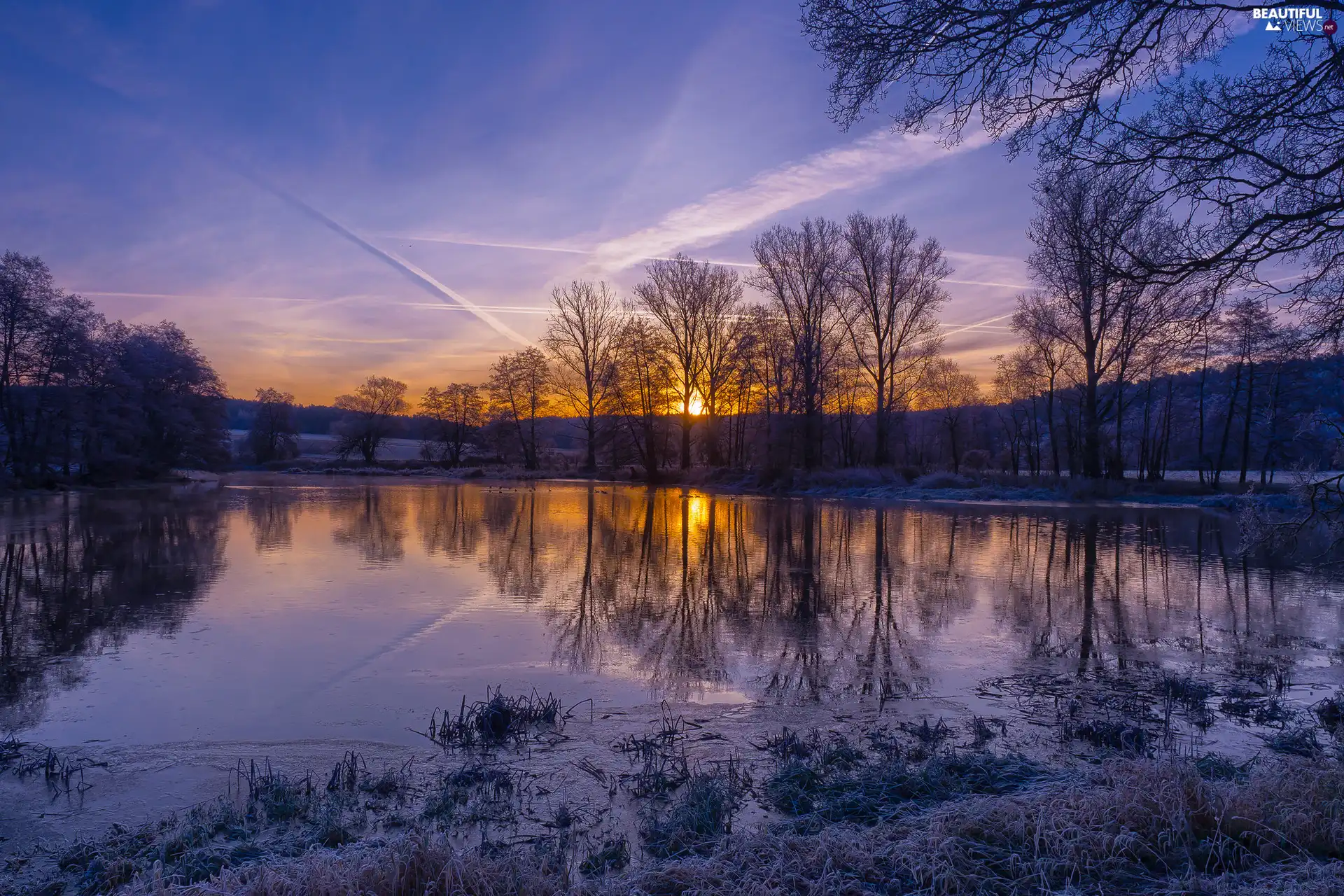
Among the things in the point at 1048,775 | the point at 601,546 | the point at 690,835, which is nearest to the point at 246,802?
the point at 690,835

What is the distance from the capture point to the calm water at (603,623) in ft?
18.4

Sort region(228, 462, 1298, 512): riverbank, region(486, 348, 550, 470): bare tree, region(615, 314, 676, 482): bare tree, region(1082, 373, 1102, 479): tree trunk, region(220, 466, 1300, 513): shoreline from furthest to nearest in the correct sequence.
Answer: region(486, 348, 550, 470): bare tree, region(615, 314, 676, 482): bare tree, region(1082, 373, 1102, 479): tree trunk, region(228, 462, 1298, 512): riverbank, region(220, 466, 1300, 513): shoreline

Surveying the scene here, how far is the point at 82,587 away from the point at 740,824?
989 centimetres

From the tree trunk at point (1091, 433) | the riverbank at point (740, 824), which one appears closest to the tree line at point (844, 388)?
the tree trunk at point (1091, 433)

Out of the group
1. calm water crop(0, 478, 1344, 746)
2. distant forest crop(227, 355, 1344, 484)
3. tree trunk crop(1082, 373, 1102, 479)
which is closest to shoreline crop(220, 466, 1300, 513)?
tree trunk crop(1082, 373, 1102, 479)

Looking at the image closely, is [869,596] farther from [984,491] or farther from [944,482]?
[944,482]

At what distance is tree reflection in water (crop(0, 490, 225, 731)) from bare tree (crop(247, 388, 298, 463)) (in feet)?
163

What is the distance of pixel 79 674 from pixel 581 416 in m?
45.9

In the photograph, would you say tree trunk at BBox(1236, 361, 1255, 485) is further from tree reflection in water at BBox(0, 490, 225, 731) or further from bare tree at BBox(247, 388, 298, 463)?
bare tree at BBox(247, 388, 298, 463)

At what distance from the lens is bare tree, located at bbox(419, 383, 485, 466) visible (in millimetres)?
68750

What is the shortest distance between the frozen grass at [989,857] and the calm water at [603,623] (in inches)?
79.7

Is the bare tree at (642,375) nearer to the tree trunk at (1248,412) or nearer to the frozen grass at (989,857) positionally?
the tree trunk at (1248,412)

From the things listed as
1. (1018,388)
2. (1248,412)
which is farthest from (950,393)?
(1248,412)

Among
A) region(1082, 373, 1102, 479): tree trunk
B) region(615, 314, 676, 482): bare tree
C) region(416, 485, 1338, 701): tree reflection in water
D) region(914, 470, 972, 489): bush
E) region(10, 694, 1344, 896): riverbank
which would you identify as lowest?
region(416, 485, 1338, 701): tree reflection in water
